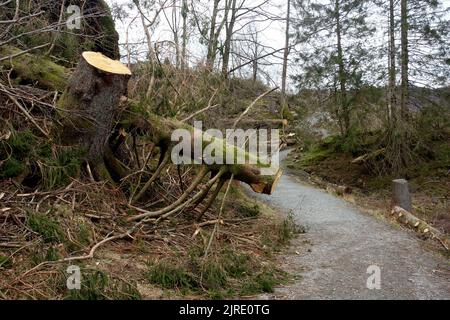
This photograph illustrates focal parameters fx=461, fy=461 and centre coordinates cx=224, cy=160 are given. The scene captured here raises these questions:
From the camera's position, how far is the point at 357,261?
548cm

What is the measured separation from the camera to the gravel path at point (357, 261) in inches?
177

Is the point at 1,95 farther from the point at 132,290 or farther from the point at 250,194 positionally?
the point at 250,194

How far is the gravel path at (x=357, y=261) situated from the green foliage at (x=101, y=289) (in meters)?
1.32

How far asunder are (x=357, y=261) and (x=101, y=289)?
10.3 feet

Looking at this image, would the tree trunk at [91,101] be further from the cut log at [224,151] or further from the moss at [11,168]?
the moss at [11,168]

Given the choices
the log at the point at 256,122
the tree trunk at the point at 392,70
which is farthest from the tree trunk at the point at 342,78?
the log at the point at 256,122

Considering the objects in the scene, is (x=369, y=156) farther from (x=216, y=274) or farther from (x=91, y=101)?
(x=216, y=274)

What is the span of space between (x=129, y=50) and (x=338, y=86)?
10826 mm

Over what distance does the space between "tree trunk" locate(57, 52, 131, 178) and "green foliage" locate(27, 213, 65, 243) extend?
148 centimetres

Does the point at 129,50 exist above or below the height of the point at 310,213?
above

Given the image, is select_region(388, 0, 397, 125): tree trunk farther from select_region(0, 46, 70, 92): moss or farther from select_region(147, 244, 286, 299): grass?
select_region(147, 244, 286, 299): grass
